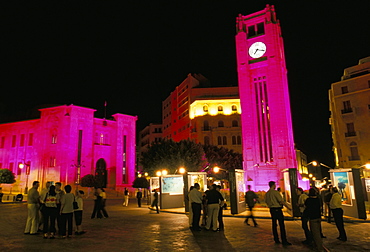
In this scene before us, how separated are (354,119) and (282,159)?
16193 mm

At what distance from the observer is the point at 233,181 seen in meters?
16.3

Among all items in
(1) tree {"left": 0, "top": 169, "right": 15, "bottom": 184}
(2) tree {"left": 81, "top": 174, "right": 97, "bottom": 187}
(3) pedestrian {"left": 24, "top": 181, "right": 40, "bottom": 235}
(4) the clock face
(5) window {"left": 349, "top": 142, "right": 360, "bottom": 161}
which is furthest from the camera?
(2) tree {"left": 81, "top": 174, "right": 97, "bottom": 187}

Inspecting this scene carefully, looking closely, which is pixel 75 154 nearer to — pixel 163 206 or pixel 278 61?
pixel 163 206

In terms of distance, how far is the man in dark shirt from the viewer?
10.5 metres

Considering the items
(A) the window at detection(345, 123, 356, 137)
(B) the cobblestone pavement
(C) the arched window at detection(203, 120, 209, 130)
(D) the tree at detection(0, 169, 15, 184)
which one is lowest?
(B) the cobblestone pavement

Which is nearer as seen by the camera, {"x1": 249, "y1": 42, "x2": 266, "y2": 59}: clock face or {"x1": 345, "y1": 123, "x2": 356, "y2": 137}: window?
{"x1": 249, "y1": 42, "x2": 266, "y2": 59}: clock face

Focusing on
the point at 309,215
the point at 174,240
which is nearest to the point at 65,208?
the point at 174,240

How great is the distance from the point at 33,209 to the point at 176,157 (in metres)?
23.8

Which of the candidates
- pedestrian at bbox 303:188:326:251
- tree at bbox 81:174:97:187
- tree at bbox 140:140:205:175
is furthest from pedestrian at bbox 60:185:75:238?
tree at bbox 81:174:97:187

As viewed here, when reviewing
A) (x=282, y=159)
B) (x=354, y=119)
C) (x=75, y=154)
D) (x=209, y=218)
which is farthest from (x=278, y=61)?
(x=75, y=154)

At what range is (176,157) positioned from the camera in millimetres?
33375

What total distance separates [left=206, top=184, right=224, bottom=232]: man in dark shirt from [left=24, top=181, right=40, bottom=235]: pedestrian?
6229 millimetres

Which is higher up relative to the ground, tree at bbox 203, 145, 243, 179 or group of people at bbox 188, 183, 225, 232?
tree at bbox 203, 145, 243, 179

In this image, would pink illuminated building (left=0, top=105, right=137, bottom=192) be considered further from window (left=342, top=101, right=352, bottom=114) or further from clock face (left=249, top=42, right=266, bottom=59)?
window (left=342, top=101, right=352, bottom=114)
